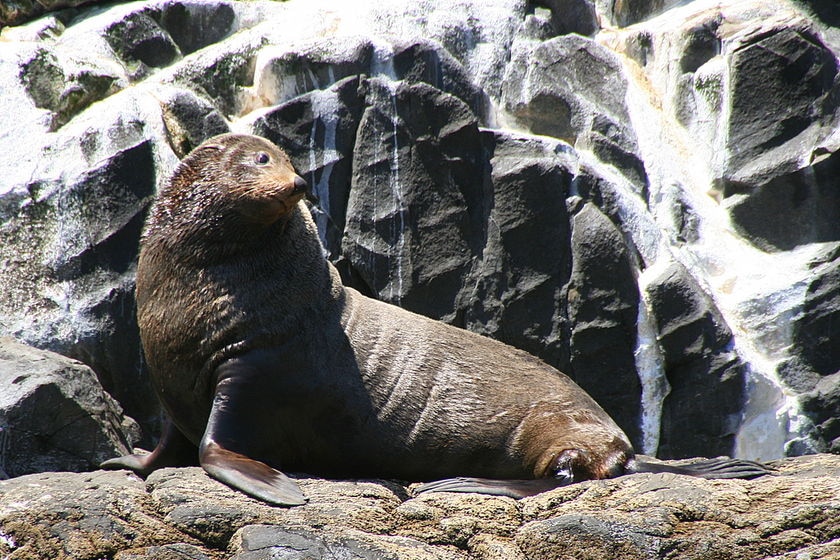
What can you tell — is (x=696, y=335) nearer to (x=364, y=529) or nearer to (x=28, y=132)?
(x=364, y=529)

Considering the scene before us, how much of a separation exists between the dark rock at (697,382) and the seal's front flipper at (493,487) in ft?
12.6

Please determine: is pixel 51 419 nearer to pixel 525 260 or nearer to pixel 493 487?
pixel 493 487

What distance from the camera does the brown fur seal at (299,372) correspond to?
18.4 ft

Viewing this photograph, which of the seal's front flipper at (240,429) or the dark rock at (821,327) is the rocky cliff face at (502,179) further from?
the seal's front flipper at (240,429)

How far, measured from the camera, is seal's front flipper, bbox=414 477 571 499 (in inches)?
206

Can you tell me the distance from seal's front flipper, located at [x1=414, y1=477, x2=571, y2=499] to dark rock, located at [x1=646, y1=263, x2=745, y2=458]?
3843 mm

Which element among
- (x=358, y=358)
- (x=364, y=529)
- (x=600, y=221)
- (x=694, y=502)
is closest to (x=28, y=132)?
(x=358, y=358)

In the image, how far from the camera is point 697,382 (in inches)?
356

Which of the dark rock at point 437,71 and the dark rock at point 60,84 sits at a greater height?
the dark rock at point 437,71

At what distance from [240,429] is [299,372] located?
491 millimetres

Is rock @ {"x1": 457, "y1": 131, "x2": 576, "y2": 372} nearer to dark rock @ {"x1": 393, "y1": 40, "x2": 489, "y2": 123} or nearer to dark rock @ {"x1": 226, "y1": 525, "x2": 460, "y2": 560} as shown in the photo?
dark rock @ {"x1": 393, "y1": 40, "x2": 489, "y2": 123}

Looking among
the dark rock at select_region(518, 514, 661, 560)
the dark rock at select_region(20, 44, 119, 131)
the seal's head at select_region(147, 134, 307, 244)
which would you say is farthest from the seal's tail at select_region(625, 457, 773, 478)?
the dark rock at select_region(20, 44, 119, 131)

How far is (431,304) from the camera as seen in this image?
928cm

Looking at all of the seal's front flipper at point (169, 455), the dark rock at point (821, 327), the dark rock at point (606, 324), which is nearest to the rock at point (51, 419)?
the seal's front flipper at point (169, 455)
